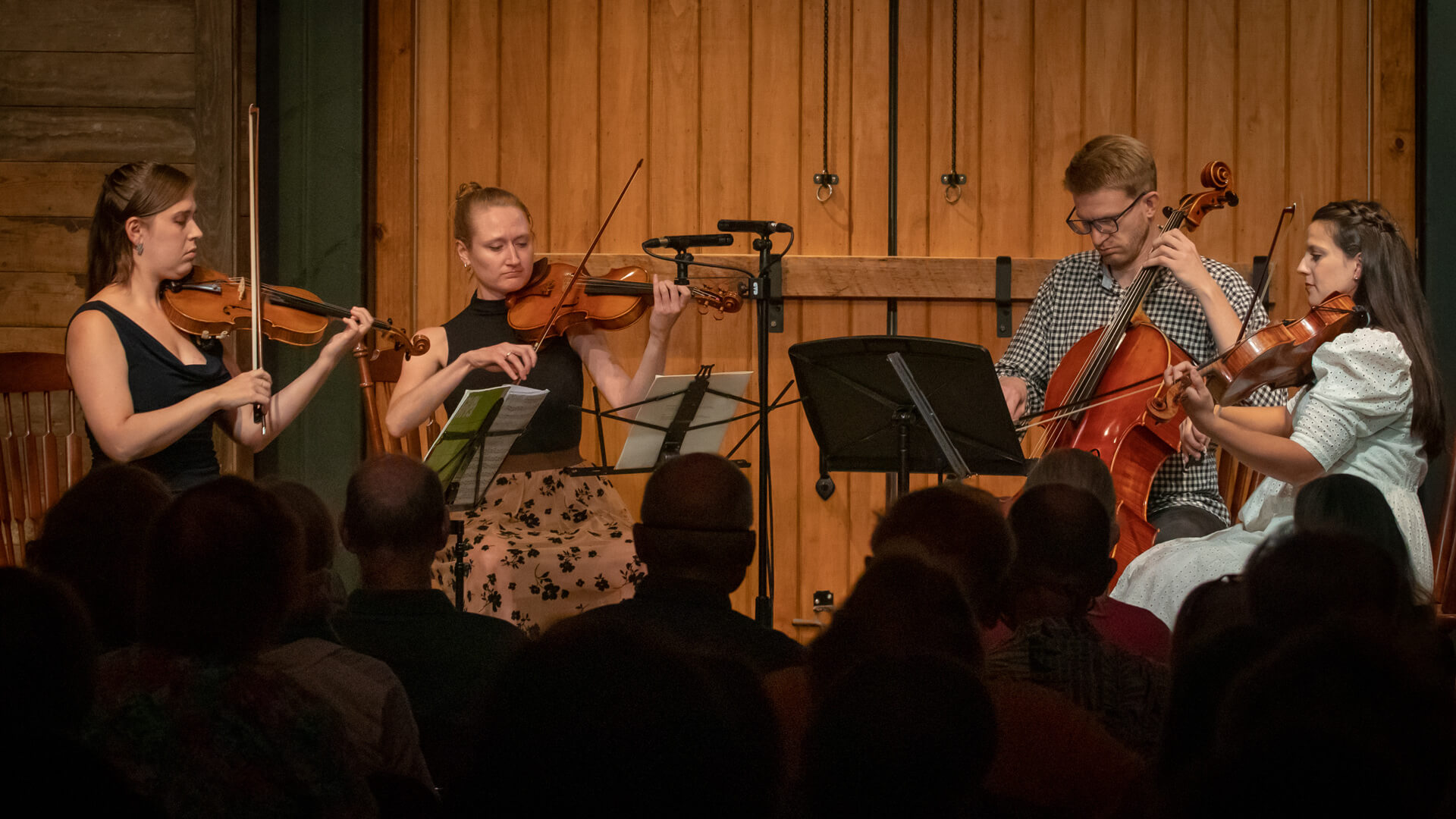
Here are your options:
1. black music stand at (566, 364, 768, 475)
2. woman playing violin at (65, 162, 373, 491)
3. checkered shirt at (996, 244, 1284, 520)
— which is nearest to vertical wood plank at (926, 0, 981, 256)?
checkered shirt at (996, 244, 1284, 520)

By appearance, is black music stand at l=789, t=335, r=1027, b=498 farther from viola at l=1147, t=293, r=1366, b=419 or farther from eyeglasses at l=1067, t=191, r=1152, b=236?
eyeglasses at l=1067, t=191, r=1152, b=236

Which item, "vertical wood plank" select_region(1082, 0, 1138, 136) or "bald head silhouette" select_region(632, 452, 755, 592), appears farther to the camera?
"vertical wood plank" select_region(1082, 0, 1138, 136)

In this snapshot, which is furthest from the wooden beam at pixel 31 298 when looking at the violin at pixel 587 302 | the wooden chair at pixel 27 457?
the violin at pixel 587 302

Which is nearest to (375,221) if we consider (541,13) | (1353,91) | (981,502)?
(541,13)

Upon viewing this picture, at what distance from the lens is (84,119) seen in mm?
3867

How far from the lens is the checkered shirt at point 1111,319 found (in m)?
3.24

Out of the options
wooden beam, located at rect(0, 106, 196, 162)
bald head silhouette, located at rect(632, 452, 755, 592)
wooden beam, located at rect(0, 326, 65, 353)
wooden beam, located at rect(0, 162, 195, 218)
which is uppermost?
wooden beam, located at rect(0, 106, 196, 162)

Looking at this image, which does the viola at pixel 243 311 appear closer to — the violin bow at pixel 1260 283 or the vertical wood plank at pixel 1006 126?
the vertical wood plank at pixel 1006 126

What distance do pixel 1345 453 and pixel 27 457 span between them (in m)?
3.13

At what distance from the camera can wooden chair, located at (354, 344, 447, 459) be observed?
11.2 ft

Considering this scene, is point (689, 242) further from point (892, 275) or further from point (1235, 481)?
point (1235, 481)

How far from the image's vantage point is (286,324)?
3.22 metres

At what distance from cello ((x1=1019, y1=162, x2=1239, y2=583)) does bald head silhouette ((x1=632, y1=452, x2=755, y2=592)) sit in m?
1.31

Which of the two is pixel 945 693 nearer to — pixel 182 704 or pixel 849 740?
pixel 849 740
